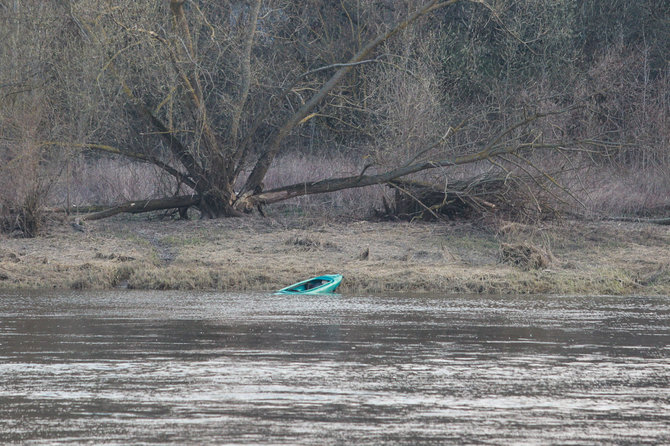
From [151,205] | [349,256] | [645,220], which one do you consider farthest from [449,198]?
[151,205]

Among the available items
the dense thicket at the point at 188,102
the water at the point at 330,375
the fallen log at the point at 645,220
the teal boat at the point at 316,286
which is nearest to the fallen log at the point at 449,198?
the dense thicket at the point at 188,102

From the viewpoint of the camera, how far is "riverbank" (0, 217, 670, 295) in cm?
1888

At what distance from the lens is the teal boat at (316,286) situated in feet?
58.8

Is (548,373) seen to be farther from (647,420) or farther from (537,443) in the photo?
(537,443)

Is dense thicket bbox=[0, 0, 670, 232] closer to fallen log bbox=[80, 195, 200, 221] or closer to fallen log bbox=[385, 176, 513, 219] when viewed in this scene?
fallen log bbox=[80, 195, 200, 221]

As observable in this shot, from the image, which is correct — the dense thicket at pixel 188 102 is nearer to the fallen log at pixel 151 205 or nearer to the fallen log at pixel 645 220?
the fallen log at pixel 151 205

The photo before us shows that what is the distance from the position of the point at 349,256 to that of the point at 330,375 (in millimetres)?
11944

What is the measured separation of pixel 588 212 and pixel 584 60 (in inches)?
518

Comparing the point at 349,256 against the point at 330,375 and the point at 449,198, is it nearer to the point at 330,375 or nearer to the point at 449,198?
the point at 449,198

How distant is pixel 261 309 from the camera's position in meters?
15.1

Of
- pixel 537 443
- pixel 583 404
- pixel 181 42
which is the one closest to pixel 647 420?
pixel 583 404

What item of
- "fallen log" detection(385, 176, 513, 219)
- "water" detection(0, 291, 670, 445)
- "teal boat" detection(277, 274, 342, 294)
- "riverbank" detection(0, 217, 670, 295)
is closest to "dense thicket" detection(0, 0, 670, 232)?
"fallen log" detection(385, 176, 513, 219)

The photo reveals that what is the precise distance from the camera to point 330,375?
922 cm

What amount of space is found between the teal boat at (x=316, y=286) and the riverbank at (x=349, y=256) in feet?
2.05
